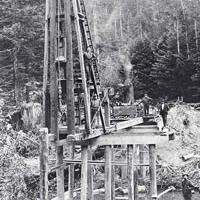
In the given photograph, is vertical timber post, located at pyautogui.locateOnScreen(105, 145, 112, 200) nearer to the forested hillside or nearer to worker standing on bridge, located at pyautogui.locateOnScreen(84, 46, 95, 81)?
worker standing on bridge, located at pyautogui.locateOnScreen(84, 46, 95, 81)

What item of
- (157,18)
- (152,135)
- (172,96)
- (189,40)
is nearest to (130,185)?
(152,135)

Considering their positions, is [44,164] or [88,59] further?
[88,59]

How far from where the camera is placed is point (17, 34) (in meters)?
22.9

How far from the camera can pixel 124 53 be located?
32.5 m

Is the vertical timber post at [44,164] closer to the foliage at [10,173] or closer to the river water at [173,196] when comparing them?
the foliage at [10,173]

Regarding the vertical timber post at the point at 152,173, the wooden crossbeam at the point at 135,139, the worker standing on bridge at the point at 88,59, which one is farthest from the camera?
the vertical timber post at the point at 152,173

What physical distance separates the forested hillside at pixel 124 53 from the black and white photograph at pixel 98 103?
0.27 ft

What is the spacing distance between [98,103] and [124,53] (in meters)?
22.8

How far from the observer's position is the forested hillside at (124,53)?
2306 cm

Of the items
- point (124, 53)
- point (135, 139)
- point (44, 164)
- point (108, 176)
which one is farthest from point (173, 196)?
point (124, 53)

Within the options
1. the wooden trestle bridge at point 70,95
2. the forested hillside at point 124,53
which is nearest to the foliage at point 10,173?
the wooden trestle bridge at point 70,95

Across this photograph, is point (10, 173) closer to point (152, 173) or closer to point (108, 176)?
point (108, 176)

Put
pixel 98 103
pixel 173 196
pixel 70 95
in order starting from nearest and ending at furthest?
1. pixel 70 95
2. pixel 98 103
3. pixel 173 196

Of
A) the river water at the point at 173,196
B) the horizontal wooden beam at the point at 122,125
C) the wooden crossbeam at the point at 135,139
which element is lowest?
the river water at the point at 173,196
